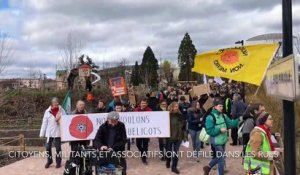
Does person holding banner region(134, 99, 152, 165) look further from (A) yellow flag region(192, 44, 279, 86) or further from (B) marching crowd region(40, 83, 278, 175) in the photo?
(A) yellow flag region(192, 44, 279, 86)

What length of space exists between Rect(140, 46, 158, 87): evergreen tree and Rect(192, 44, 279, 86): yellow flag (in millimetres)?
49498

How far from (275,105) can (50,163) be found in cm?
845

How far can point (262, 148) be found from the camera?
7566 mm

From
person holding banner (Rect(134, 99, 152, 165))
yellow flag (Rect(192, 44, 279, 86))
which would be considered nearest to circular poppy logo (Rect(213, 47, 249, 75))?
yellow flag (Rect(192, 44, 279, 86))

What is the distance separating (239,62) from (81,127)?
5631mm

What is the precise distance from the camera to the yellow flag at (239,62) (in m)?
8.11

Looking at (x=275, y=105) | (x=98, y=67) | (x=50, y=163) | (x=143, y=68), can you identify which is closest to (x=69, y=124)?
(x=50, y=163)

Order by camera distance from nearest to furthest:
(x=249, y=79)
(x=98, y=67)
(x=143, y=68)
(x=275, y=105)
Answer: (x=249, y=79) → (x=275, y=105) → (x=98, y=67) → (x=143, y=68)

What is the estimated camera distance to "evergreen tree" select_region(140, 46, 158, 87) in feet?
209

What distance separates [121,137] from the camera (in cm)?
968

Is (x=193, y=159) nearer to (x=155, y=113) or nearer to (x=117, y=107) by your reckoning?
(x=155, y=113)

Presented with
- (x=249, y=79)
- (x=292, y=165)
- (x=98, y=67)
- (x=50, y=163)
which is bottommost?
(x=50, y=163)

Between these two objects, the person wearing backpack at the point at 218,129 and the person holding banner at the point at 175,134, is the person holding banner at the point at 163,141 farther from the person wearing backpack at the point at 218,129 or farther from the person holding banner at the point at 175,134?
the person wearing backpack at the point at 218,129

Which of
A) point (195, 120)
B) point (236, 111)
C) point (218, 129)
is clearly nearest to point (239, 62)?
point (218, 129)
